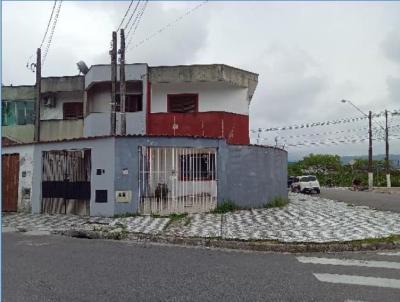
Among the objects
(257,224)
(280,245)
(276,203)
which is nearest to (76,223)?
(257,224)

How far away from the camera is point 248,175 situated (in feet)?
54.9

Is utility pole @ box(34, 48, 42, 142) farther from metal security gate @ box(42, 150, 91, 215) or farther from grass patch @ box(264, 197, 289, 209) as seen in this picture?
grass patch @ box(264, 197, 289, 209)

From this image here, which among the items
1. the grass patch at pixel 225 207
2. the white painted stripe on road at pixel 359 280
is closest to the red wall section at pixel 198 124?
the grass patch at pixel 225 207

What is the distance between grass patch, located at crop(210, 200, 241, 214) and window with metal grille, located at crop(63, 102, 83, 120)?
13500mm

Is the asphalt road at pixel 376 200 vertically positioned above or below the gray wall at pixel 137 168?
below

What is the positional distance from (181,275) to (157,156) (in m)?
8.60

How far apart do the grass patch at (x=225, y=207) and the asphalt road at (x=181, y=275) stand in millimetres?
5923

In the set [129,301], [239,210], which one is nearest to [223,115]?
[239,210]

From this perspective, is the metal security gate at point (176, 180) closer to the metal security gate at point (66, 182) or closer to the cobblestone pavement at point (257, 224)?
the cobblestone pavement at point (257, 224)

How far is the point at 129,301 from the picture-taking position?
5.43m

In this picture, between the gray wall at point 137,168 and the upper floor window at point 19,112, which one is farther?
the upper floor window at point 19,112

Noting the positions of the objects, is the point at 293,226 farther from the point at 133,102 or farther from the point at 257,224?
the point at 133,102

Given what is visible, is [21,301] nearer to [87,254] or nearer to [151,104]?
[87,254]

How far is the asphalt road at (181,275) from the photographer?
5691 millimetres
